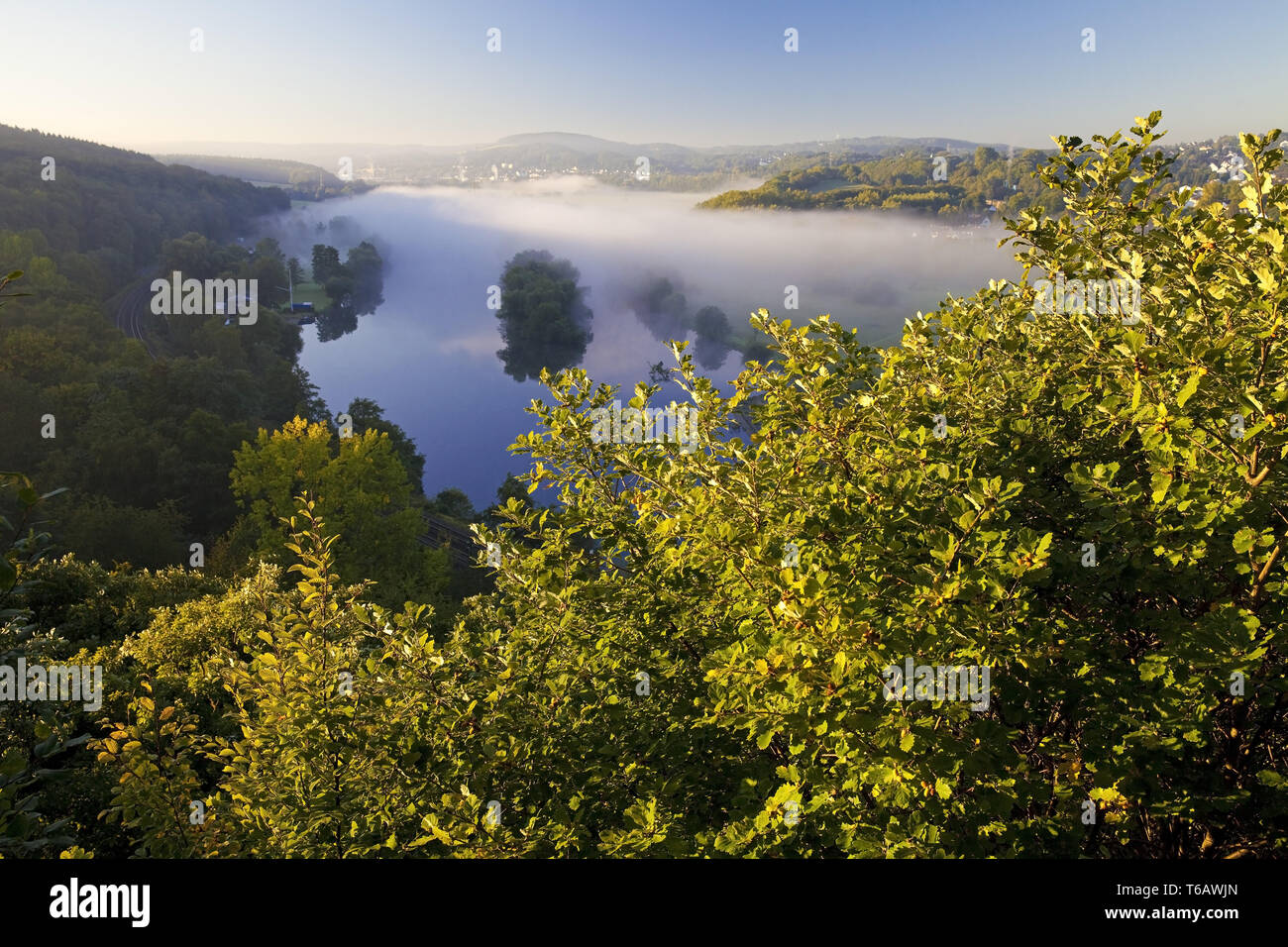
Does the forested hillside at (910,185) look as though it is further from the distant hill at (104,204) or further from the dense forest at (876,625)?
the dense forest at (876,625)

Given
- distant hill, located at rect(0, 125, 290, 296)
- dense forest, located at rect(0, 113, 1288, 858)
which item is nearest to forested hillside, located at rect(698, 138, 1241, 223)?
distant hill, located at rect(0, 125, 290, 296)

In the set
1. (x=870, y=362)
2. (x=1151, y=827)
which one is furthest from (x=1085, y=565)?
(x=870, y=362)

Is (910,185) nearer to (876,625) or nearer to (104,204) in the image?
(104,204)

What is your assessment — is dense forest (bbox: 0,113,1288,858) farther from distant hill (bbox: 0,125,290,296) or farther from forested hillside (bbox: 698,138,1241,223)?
forested hillside (bbox: 698,138,1241,223)

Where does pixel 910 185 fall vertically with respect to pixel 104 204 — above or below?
above

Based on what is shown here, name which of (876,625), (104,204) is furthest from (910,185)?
(876,625)

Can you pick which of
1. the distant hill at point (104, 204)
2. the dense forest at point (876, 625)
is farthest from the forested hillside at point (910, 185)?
the dense forest at point (876, 625)

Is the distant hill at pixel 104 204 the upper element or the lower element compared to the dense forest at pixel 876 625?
upper
